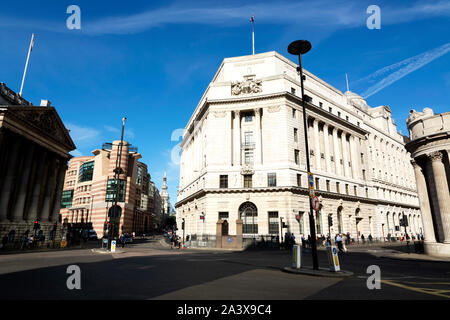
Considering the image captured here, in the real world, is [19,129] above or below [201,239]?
above

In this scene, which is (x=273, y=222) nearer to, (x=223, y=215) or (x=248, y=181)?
(x=248, y=181)

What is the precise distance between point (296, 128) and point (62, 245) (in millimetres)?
36364

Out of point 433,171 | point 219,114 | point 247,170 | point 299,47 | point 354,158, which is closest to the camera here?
point 299,47

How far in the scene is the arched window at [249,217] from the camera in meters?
37.4

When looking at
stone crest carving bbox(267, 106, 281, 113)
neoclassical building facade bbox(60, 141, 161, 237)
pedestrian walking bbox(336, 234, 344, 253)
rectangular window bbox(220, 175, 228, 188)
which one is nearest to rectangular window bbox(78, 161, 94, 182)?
neoclassical building facade bbox(60, 141, 161, 237)

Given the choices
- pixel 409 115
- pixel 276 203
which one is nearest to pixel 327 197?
pixel 276 203

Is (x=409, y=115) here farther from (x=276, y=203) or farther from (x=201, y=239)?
(x=201, y=239)

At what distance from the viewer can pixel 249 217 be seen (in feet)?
124

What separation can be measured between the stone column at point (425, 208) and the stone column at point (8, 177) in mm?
45625

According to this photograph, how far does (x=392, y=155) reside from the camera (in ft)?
220

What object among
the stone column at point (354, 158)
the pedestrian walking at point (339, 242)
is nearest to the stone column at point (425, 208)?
the pedestrian walking at point (339, 242)

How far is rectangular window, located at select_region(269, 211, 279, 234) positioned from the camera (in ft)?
119

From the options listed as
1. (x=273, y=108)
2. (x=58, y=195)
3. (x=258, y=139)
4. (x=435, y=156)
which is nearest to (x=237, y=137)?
(x=258, y=139)

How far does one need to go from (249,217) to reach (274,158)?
928 centimetres
